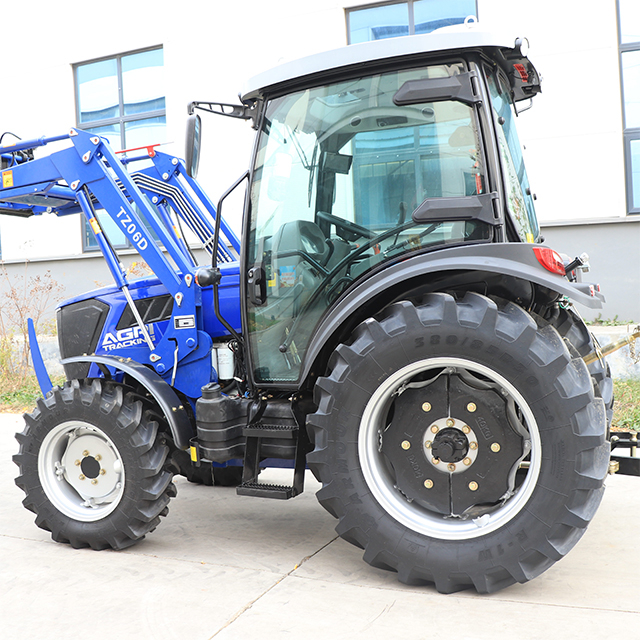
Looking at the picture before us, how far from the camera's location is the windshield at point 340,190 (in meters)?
3.00

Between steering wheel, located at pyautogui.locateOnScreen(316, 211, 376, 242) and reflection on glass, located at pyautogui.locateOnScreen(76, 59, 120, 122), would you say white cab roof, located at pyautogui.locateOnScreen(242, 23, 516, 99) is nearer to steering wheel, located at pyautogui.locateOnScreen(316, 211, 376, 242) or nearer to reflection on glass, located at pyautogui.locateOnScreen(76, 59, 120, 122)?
steering wheel, located at pyautogui.locateOnScreen(316, 211, 376, 242)

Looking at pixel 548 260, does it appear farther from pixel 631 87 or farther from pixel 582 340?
pixel 631 87

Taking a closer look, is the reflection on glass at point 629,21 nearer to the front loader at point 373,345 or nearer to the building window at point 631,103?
the building window at point 631,103

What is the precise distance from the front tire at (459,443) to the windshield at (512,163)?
53cm

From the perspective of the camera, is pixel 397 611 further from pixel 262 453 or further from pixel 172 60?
pixel 172 60

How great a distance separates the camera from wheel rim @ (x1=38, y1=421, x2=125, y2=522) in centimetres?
362

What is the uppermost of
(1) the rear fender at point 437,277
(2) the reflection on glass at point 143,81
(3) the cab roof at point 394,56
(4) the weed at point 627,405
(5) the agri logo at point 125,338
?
(2) the reflection on glass at point 143,81

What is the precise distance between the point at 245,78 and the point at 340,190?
6.77 meters

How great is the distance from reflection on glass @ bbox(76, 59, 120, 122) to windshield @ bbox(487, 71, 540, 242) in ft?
28.5

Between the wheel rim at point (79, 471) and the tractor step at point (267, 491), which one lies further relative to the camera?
the wheel rim at point (79, 471)

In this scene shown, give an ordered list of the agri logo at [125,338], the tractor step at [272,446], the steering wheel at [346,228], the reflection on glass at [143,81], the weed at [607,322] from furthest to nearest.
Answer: the reflection on glass at [143,81] → the weed at [607,322] → the agri logo at [125,338] → the tractor step at [272,446] → the steering wheel at [346,228]

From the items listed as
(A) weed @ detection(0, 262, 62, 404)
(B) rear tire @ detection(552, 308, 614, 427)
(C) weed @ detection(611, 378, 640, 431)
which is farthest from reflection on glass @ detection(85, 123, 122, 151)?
(B) rear tire @ detection(552, 308, 614, 427)

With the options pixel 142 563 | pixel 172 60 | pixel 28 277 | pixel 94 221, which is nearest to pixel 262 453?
pixel 142 563

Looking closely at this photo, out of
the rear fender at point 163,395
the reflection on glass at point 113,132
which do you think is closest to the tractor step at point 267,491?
the rear fender at point 163,395
